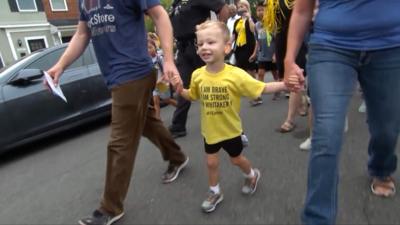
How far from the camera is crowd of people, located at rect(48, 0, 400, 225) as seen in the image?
210 cm

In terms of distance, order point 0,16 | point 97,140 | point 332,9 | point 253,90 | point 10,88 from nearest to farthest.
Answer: point 332,9
point 253,90
point 10,88
point 97,140
point 0,16

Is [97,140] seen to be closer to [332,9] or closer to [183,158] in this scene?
[183,158]

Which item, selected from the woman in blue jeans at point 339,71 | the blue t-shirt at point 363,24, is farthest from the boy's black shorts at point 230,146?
the blue t-shirt at point 363,24

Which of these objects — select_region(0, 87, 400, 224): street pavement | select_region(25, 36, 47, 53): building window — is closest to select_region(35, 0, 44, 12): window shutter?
select_region(25, 36, 47, 53): building window

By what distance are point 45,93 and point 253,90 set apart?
3711 mm

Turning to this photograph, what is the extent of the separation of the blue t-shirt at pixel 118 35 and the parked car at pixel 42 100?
292 centimetres

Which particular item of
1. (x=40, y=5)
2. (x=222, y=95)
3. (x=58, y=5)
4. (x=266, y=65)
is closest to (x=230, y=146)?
(x=222, y=95)

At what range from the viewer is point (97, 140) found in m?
5.82

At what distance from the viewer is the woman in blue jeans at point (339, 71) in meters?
2.05

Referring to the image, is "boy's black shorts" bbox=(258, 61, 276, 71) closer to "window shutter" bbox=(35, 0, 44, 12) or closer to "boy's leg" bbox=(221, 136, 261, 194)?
"boy's leg" bbox=(221, 136, 261, 194)

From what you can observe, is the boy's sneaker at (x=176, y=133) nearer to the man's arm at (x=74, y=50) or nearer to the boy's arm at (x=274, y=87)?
the man's arm at (x=74, y=50)

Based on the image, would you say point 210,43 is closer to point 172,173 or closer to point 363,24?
point 363,24

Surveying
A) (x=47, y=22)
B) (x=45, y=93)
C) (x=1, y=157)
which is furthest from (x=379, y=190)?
(x=47, y=22)

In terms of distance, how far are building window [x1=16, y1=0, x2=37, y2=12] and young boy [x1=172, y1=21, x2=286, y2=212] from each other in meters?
24.0
